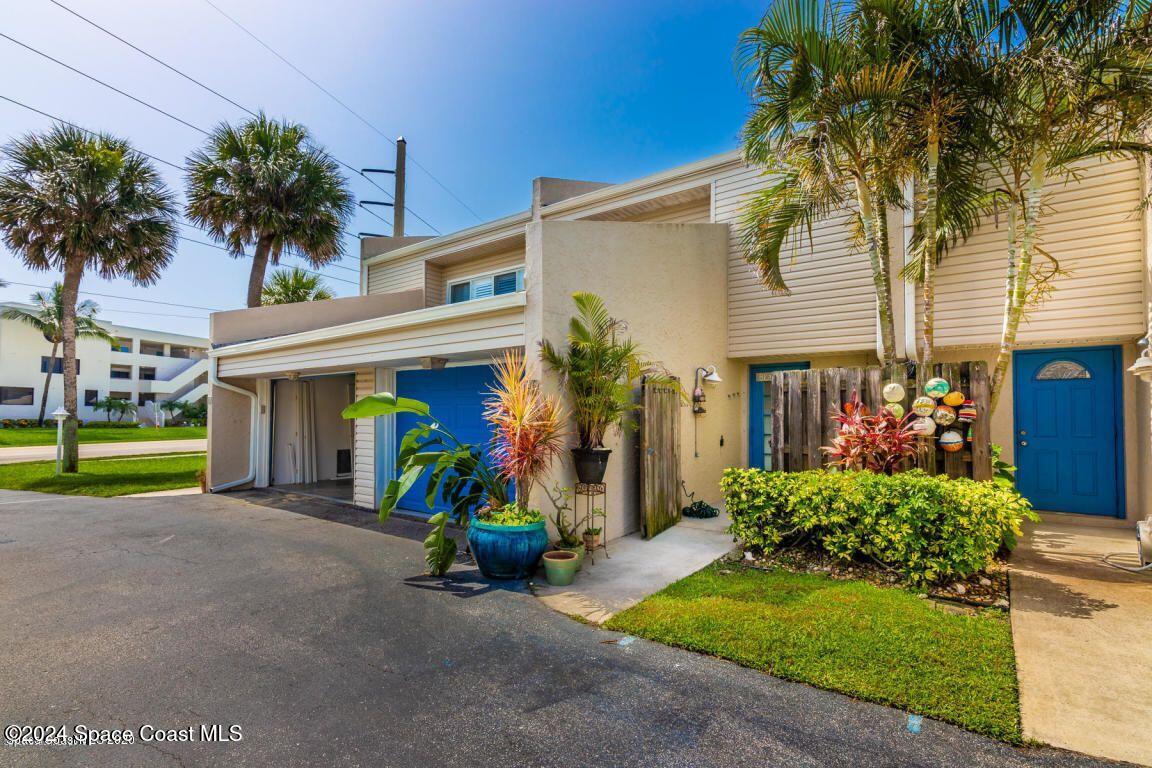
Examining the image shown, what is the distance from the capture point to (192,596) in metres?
4.86

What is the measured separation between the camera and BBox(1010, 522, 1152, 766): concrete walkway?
8.64 ft

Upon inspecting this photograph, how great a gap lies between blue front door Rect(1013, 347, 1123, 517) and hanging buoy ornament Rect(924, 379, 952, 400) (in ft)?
9.56

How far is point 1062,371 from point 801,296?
3.53m

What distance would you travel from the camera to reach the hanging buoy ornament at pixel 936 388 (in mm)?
5551

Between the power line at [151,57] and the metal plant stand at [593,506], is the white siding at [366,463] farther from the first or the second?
the power line at [151,57]

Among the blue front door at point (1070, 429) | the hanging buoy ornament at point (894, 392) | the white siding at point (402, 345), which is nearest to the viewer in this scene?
the hanging buoy ornament at point (894, 392)

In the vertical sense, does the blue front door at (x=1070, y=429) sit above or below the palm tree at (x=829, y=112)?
below

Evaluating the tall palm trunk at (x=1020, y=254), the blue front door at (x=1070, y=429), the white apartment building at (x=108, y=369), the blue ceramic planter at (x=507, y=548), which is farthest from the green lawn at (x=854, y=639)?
the white apartment building at (x=108, y=369)

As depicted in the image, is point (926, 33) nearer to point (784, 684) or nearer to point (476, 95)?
point (784, 684)

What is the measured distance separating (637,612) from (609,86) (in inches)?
415

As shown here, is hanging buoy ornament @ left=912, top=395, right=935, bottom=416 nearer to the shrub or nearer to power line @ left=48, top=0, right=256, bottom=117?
the shrub

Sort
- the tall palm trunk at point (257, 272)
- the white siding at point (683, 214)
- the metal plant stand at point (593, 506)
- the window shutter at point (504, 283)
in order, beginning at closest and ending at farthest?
the metal plant stand at point (593, 506)
the white siding at point (683, 214)
the window shutter at point (504, 283)
the tall palm trunk at point (257, 272)

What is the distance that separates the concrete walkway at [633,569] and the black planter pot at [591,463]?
0.93m

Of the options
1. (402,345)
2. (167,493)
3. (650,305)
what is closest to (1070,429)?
(650,305)
